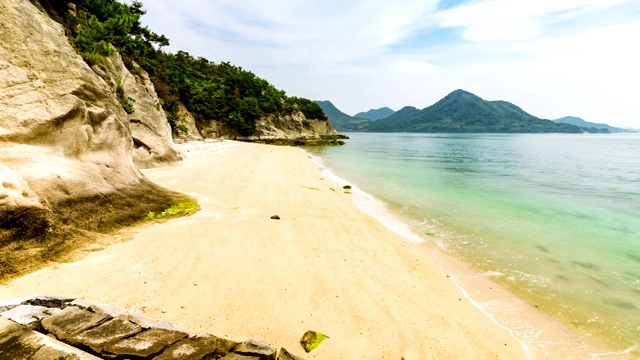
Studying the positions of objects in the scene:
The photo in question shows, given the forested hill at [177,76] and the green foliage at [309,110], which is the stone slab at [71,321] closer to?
the forested hill at [177,76]

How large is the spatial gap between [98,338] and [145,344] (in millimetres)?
552

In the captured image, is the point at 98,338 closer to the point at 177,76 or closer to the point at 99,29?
the point at 99,29

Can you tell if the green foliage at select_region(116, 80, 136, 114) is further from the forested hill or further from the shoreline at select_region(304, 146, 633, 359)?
the shoreline at select_region(304, 146, 633, 359)

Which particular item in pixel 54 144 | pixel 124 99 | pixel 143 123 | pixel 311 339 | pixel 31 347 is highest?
pixel 124 99

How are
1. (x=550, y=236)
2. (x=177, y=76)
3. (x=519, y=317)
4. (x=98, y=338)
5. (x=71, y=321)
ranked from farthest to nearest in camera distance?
(x=177, y=76) → (x=550, y=236) → (x=519, y=317) → (x=71, y=321) → (x=98, y=338)

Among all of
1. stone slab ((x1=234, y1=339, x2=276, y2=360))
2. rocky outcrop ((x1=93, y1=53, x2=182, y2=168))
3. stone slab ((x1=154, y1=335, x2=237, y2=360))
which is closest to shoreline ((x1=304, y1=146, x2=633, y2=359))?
stone slab ((x1=234, y1=339, x2=276, y2=360))

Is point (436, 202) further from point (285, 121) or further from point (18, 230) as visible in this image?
point (285, 121)

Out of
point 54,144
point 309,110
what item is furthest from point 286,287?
point 309,110

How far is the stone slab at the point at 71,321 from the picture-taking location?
3.44m

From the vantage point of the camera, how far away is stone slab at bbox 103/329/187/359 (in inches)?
127

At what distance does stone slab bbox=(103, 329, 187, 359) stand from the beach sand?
1007mm

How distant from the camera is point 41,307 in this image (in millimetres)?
3918

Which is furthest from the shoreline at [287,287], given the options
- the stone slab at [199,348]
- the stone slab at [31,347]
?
the stone slab at [31,347]

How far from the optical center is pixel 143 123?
692 inches
